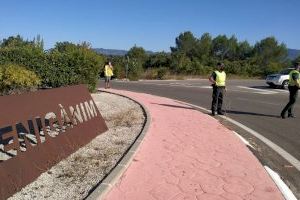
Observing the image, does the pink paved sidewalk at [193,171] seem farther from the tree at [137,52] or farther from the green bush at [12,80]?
the tree at [137,52]

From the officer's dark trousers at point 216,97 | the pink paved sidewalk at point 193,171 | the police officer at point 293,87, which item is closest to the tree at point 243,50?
the police officer at point 293,87

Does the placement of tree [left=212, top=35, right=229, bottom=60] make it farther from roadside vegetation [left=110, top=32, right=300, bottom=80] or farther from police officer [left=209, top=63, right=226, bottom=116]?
police officer [left=209, top=63, right=226, bottom=116]

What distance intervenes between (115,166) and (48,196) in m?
1.38

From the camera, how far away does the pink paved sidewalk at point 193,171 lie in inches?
232

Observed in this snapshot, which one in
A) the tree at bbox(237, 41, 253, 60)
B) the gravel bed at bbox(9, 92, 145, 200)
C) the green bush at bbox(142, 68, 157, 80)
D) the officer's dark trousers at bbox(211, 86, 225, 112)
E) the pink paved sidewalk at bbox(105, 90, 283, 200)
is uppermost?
the tree at bbox(237, 41, 253, 60)

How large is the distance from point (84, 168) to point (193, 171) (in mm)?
1598

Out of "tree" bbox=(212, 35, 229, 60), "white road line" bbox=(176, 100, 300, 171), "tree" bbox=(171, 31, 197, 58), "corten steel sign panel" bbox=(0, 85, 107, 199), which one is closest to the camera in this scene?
"corten steel sign panel" bbox=(0, 85, 107, 199)


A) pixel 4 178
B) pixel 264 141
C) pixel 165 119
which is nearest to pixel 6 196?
pixel 4 178

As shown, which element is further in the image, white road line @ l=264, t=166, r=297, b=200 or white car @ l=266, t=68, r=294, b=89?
white car @ l=266, t=68, r=294, b=89

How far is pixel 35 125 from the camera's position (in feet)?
22.5

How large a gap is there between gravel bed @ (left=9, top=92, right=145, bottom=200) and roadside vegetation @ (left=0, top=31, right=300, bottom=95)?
5150mm

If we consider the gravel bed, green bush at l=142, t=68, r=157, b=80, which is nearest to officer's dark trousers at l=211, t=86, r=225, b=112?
the gravel bed

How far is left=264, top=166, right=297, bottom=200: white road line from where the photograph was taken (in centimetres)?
596

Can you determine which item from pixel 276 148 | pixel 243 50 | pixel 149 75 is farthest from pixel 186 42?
pixel 276 148
